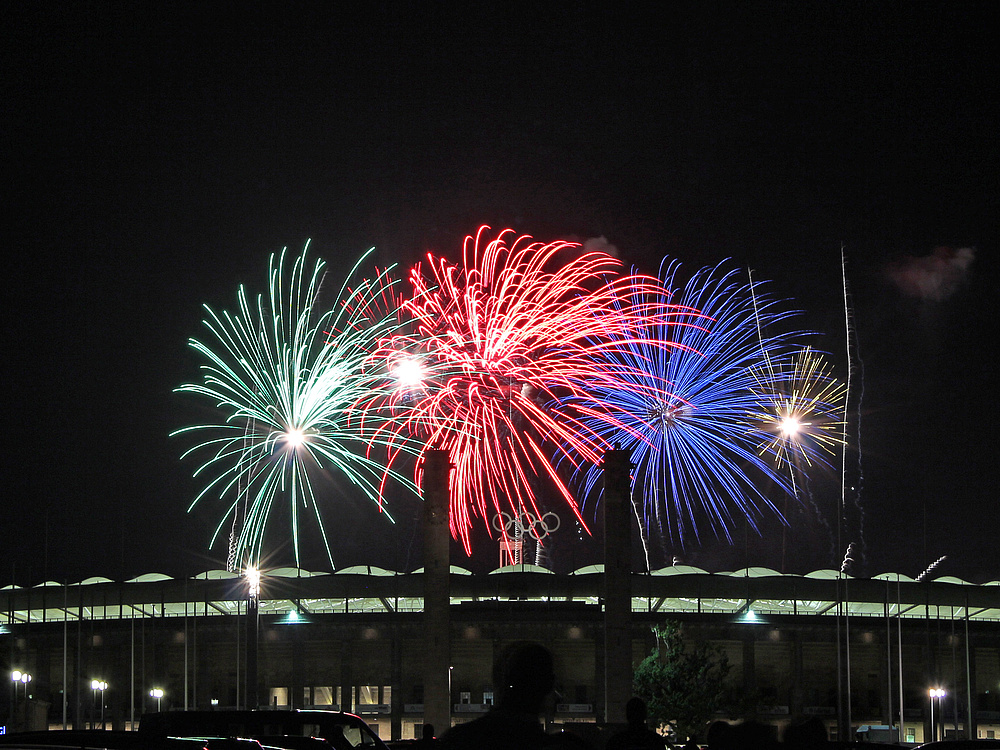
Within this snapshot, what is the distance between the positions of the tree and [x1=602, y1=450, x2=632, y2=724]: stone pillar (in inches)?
414

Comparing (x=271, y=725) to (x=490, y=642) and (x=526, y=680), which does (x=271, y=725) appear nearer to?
(x=526, y=680)

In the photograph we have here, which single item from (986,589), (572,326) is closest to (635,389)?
(572,326)

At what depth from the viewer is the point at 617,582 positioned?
4688cm

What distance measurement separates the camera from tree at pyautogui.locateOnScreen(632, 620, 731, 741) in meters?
56.5

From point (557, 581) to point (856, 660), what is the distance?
18091mm

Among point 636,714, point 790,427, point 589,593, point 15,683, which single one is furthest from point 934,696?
point 636,714

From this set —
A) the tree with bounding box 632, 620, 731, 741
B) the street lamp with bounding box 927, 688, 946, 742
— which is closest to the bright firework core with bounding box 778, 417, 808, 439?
the tree with bounding box 632, 620, 731, 741

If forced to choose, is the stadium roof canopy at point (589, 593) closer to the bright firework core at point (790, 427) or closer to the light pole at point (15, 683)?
the light pole at point (15, 683)

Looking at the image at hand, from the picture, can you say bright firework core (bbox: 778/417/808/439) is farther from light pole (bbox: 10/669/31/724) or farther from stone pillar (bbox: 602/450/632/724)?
light pole (bbox: 10/669/31/724)

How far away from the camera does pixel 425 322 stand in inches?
1709

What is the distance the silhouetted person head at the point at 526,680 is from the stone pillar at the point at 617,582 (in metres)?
40.9

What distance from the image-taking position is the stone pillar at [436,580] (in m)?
45.6

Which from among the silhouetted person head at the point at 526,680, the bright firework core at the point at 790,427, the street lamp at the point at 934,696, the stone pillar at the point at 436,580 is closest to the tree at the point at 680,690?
the street lamp at the point at 934,696

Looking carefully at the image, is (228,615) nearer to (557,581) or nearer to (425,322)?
(557,581)
